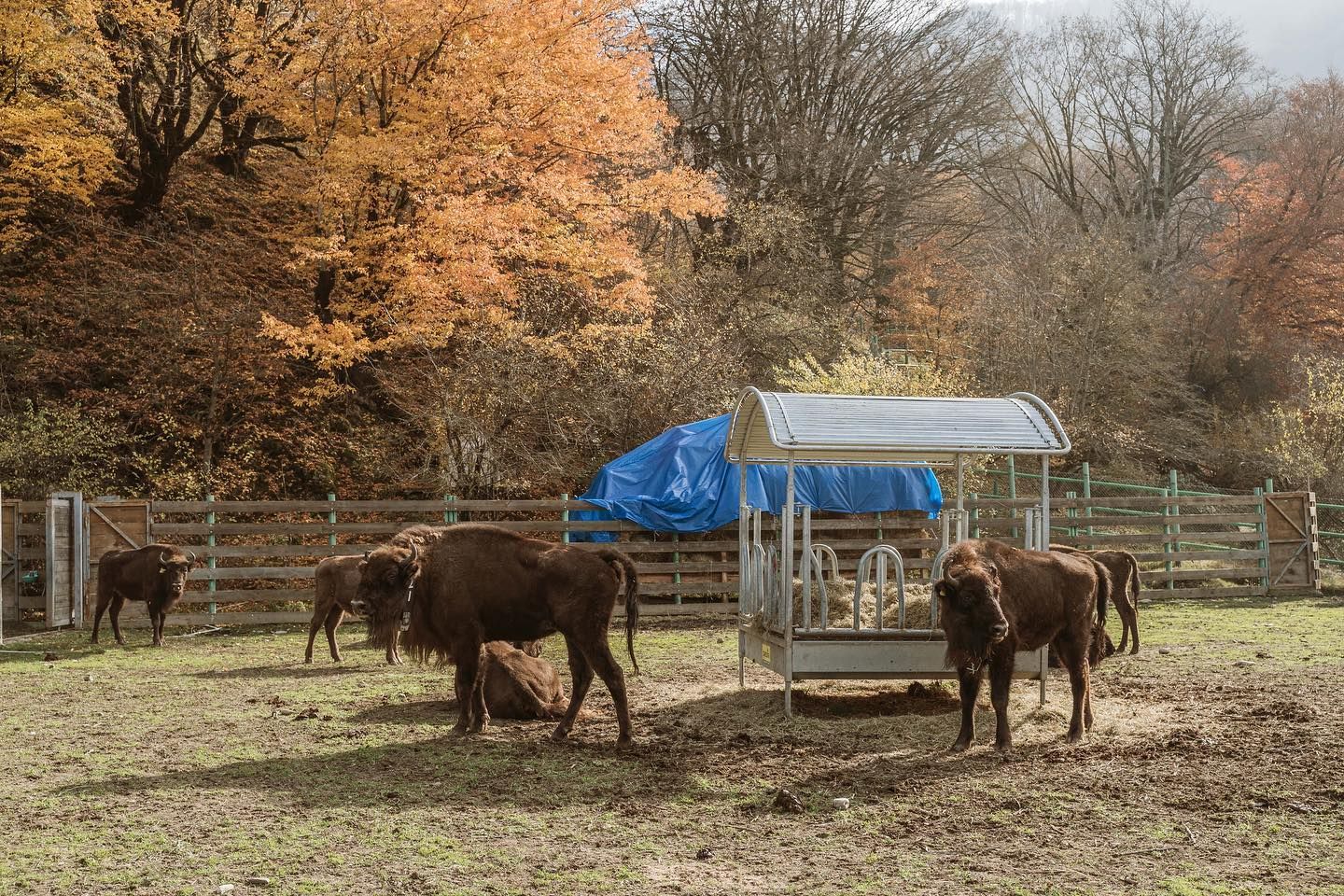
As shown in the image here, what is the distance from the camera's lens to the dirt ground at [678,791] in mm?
5305

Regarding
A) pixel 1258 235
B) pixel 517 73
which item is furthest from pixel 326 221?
pixel 1258 235

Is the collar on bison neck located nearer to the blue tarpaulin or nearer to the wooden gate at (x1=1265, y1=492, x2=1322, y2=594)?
the blue tarpaulin

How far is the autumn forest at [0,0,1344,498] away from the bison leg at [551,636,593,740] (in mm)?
10719

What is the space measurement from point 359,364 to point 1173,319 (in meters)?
26.6

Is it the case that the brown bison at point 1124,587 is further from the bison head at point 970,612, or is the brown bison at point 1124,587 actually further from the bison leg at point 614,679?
the bison leg at point 614,679

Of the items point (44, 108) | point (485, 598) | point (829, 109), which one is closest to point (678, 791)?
point (485, 598)

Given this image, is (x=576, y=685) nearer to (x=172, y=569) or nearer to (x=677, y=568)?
(x=172, y=569)

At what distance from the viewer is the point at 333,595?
12.9 metres

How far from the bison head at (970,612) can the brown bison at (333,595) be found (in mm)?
6676

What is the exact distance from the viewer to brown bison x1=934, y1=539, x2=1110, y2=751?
7.85m

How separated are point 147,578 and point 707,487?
306 inches

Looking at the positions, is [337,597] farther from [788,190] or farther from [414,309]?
[788,190]

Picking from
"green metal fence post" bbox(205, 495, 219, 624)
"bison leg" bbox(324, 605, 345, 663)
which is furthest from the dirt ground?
"green metal fence post" bbox(205, 495, 219, 624)

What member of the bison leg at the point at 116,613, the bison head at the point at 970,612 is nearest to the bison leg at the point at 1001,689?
the bison head at the point at 970,612
